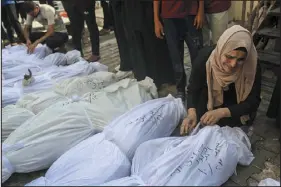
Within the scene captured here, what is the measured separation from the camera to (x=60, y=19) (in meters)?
3.44

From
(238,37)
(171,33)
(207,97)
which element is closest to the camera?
(238,37)

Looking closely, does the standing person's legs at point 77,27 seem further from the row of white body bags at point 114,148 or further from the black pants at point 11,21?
the black pants at point 11,21

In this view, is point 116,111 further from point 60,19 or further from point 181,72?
point 60,19

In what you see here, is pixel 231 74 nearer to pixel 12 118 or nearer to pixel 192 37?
pixel 192 37

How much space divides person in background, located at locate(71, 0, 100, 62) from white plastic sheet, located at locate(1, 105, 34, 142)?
99cm

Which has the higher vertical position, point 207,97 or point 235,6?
point 235,6

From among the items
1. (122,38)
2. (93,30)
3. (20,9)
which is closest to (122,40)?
(122,38)

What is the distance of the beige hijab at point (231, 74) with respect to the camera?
1.34m

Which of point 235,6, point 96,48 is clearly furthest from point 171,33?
point 235,6

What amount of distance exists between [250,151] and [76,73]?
153 centimetres

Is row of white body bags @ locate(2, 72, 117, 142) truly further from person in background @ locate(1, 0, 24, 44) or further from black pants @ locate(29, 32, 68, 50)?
person in background @ locate(1, 0, 24, 44)

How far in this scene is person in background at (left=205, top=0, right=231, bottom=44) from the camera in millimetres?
1814

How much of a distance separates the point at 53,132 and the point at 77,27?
1424mm

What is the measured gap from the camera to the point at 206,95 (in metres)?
1.67
